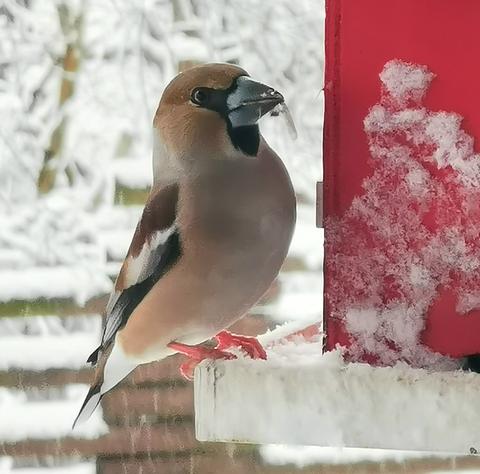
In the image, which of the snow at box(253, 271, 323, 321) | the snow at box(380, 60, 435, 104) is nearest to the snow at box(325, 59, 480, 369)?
the snow at box(380, 60, 435, 104)

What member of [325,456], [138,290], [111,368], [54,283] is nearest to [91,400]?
[111,368]

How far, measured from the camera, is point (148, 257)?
0.77 meters

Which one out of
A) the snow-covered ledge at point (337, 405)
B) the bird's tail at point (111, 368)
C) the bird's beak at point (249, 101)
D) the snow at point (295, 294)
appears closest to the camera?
the snow-covered ledge at point (337, 405)

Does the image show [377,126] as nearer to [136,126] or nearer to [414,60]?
[414,60]

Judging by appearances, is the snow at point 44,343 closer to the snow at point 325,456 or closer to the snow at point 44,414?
the snow at point 44,414

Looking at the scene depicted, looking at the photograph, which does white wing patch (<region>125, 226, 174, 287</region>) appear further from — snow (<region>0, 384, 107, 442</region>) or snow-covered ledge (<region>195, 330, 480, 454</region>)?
snow (<region>0, 384, 107, 442</region>)

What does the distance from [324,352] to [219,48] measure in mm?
685

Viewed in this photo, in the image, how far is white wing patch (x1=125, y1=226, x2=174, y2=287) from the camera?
76 cm

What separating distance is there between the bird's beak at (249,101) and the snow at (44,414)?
700 mm

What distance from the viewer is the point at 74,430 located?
52.2 inches

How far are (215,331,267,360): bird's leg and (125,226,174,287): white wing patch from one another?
105mm

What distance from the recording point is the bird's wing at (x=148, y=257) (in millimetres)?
752

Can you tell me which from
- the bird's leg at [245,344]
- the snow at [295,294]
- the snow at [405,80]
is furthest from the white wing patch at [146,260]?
A: the snow at [295,294]

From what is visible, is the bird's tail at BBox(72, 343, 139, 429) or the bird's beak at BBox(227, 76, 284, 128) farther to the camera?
the bird's tail at BBox(72, 343, 139, 429)
